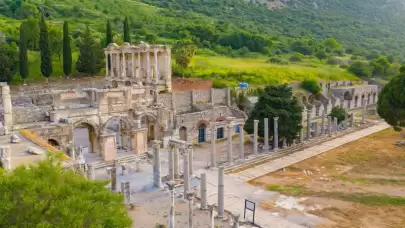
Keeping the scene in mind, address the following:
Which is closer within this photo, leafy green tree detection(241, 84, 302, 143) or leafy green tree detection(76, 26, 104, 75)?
leafy green tree detection(241, 84, 302, 143)

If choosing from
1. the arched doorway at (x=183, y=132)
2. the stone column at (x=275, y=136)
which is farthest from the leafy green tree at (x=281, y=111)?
the arched doorway at (x=183, y=132)

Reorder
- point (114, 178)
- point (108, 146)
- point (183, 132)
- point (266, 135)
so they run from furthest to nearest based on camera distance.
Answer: point (183, 132)
point (266, 135)
point (108, 146)
point (114, 178)

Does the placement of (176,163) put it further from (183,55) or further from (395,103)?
(183,55)

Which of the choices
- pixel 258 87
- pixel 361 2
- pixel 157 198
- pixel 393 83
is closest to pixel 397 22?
pixel 361 2

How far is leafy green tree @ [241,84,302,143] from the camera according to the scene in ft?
124

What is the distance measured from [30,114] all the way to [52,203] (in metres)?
24.5

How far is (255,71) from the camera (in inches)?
Result: 2596

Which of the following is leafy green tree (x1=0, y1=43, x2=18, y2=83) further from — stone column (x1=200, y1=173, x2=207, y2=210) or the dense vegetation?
stone column (x1=200, y1=173, x2=207, y2=210)

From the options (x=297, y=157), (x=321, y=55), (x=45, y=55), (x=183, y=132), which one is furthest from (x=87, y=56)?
(x=321, y=55)

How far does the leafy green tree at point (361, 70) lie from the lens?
8112 cm

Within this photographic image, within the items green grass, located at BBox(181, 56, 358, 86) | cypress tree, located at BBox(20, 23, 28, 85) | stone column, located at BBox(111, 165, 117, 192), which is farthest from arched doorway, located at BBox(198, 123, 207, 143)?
cypress tree, located at BBox(20, 23, 28, 85)

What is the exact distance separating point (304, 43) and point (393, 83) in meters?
66.1

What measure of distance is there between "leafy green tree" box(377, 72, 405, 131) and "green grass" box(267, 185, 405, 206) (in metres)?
13.1

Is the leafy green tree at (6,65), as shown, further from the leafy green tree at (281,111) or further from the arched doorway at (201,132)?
the leafy green tree at (281,111)
